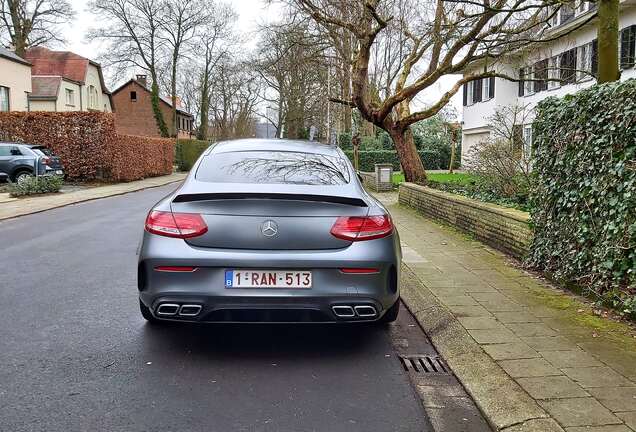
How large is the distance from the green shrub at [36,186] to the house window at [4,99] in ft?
53.9

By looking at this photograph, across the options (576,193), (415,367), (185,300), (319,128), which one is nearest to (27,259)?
(185,300)

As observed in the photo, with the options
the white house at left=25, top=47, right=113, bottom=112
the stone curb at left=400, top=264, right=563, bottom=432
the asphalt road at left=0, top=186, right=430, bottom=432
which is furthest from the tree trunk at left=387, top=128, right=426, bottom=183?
the white house at left=25, top=47, right=113, bottom=112

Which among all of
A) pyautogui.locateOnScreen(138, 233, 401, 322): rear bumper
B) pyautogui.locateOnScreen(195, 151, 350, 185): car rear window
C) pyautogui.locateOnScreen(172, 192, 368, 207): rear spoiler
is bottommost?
pyautogui.locateOnScreen(138, 233, 401, 322): rear bumper

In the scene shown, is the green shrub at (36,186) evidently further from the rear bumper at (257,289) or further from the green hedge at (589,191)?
the rear bumper at (257,289)

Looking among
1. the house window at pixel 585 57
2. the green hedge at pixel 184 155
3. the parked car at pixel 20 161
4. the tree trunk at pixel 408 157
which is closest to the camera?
the tree trunk at pixel 408 157

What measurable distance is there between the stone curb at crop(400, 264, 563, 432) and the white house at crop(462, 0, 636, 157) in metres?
7.64

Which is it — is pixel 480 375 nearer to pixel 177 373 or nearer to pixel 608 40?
pixel 177 373

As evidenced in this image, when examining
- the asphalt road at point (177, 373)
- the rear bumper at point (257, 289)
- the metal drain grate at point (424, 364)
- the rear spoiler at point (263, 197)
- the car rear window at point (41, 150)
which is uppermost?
the car rear window at point (41, 150)

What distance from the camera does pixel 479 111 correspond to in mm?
33719

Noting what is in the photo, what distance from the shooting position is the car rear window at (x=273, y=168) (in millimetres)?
4668

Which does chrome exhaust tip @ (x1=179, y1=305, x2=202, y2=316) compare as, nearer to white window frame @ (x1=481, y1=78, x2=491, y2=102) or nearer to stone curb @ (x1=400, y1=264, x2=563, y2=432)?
stone curb @ (x1=400, y1=264, x2=563, y2=432)

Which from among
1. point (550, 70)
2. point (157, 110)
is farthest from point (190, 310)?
point (157, 110)

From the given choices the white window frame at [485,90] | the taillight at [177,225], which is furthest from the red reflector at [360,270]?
the white window frame at [485,90]

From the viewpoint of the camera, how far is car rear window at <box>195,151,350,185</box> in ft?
15.3
